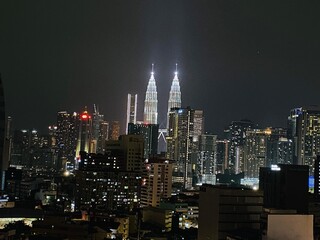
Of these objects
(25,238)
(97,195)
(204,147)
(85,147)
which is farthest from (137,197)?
(204,147)

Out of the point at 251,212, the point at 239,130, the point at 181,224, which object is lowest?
the point at 181,224

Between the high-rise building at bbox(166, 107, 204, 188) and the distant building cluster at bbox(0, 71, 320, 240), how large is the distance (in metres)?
0.07

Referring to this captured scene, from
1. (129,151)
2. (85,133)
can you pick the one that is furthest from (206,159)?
(129,151)

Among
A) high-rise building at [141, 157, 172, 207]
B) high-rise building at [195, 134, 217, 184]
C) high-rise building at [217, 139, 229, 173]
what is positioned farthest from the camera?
high-rise building at [217, 139, 229, 173]

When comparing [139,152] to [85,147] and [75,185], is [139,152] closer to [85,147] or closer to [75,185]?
[75,185]

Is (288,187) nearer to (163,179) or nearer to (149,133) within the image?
(163,179)

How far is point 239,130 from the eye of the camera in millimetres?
36969

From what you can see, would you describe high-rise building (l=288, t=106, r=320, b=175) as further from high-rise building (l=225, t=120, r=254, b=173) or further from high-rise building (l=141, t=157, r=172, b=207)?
high-rise building (l=141, t=157, r=172, b=207)

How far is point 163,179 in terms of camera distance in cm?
2294

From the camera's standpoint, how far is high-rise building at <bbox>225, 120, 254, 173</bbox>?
35594mm

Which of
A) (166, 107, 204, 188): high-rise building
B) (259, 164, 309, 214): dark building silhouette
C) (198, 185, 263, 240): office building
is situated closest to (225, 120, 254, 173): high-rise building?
(166, 107, 204, 188): high-rise building

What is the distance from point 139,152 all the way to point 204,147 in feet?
42.6

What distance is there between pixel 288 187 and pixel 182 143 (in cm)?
1646

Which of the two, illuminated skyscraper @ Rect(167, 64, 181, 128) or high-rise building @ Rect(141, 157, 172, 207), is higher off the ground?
illuminated skyscraper @ Rect(167, 64, 181, 128)
